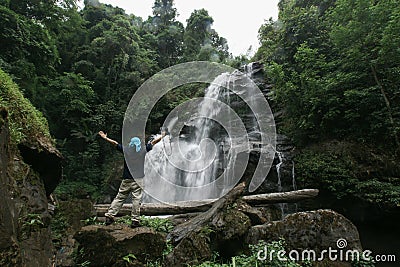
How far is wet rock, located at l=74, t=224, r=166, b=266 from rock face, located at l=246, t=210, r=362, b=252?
1.61 metres

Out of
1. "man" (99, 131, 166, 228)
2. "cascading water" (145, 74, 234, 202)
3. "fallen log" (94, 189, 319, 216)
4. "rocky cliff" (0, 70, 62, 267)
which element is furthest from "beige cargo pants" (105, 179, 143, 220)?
"cascading water" (145, 74, 234, 202)

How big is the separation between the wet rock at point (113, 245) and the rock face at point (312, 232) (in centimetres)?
161

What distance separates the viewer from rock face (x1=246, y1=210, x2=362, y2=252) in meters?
3.89

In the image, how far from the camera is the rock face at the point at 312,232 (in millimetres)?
3891

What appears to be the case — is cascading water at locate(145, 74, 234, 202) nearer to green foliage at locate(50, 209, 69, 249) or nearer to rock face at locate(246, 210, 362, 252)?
green foliage at locate(50, 209, 69, 249)

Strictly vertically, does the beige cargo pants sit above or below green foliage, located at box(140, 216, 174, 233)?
above

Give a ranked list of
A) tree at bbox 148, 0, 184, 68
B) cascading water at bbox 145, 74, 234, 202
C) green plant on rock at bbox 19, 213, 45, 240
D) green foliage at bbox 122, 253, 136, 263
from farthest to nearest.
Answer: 1. tree at bbox 148, 0, 184, 68
2. cascading water at bbox 145, 74, 234, 202
3. green foliage at bbox 122, 253, 136, 263
4. green plant on rock at bbox 19, 213, 45, 240

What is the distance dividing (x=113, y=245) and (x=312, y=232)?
2932 millimetres

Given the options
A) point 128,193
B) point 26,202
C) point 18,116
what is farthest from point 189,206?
point 18,116

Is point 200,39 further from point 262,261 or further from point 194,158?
point 262,261

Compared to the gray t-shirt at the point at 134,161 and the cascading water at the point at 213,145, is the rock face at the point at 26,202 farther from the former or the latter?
the cascading water at the point at 213,145

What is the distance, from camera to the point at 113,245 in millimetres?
3346

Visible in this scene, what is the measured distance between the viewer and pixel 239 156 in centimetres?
993

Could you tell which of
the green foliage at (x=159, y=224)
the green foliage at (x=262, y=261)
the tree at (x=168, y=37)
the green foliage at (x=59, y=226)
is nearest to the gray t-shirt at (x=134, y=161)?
the green foliage at (x=159, y=224)
